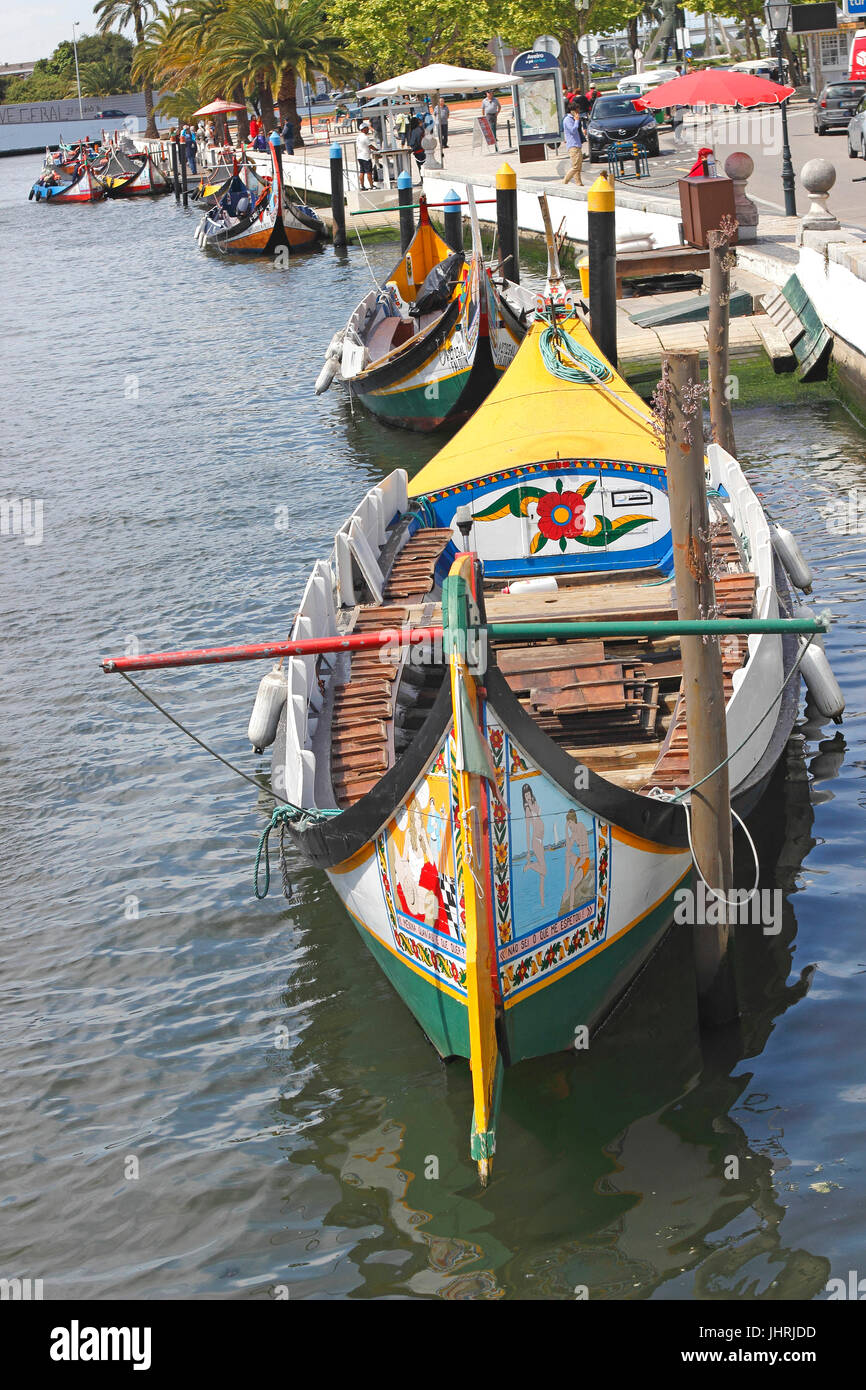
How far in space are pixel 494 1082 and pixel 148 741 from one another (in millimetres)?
6242

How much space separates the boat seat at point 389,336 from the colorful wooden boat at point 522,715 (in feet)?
32.2

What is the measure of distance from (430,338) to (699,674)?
559 inches

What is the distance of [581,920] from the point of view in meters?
6.78

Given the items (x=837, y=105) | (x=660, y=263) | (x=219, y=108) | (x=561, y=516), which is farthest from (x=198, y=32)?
(x=561, y=516)

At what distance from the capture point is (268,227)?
4091 centimetres

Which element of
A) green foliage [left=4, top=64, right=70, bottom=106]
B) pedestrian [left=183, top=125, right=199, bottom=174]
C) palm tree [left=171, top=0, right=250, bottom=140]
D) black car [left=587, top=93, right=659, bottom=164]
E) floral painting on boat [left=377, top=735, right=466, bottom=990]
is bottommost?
floral painting on boat [left=377, top=735, right=466, bottom=990]

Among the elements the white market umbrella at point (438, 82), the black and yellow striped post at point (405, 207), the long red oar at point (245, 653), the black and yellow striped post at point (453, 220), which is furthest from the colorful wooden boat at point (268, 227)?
the long red oar at point (245, 653)

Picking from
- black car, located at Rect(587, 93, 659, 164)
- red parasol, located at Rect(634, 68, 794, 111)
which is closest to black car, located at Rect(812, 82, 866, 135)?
black car, located at Rect(587, 93, 659, 164)

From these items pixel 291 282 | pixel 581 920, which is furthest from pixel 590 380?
pixel 291 282

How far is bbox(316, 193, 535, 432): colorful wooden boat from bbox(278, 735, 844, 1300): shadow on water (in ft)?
40.5

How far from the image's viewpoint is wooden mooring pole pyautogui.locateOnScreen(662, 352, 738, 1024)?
636 cm

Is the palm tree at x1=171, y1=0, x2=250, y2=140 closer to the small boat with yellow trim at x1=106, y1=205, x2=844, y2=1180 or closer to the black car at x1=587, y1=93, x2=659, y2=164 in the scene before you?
the black car at x1=587, y1=93, x2=659, y2=164

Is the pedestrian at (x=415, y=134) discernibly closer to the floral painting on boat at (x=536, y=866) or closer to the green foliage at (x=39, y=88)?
the floral painting on boat at (x=536, y=866)
